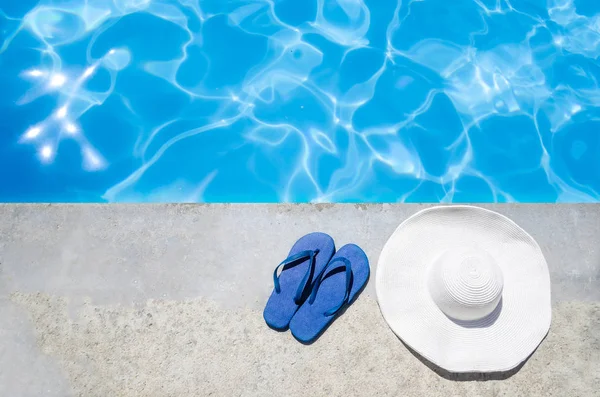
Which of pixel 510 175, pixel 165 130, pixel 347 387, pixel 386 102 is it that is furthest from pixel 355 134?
pixel 347 387

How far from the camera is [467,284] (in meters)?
2.69

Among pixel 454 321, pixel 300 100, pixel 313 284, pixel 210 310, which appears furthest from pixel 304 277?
pixel 300 100

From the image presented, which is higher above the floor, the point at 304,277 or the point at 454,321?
the point at 304,277

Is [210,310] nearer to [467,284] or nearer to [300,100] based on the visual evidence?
[467,284]

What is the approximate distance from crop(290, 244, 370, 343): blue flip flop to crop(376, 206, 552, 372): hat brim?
0.49 ft

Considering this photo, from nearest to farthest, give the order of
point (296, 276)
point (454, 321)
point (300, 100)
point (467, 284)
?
1. point (467, 284)
2. point (454, 321)
3. point (296, 276)
4. point (300, 100)

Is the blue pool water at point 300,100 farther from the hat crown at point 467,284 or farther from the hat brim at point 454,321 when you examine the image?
the hat crown at point 467,284

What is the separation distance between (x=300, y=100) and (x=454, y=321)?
2.28 m

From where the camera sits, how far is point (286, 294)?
308cm

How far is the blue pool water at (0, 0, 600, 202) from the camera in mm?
4031

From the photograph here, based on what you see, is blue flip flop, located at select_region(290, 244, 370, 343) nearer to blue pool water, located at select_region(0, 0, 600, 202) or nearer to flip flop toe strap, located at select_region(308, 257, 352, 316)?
flip flop toe strap, located at select_region(308, 257, 352, 316)

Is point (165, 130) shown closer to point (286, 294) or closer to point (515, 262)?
point (286, 294)

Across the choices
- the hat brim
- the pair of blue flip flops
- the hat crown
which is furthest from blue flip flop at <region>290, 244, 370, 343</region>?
the hat crown

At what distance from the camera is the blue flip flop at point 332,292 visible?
117 inches
